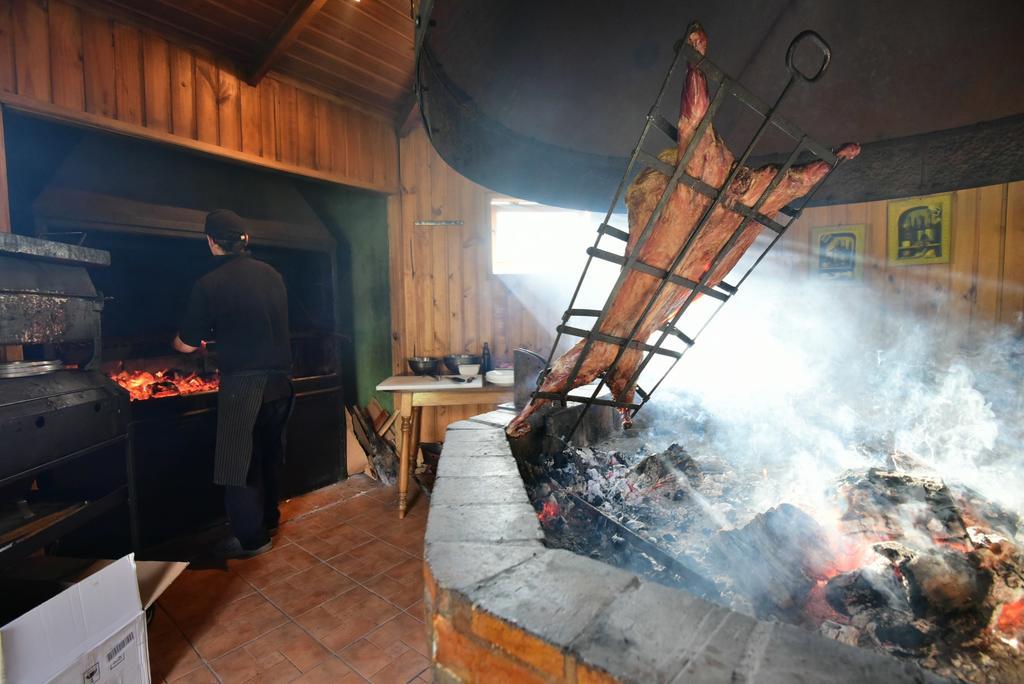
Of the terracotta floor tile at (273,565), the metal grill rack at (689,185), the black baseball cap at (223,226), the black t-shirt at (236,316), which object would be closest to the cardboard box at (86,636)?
the terracotta floor tile at (273,565)

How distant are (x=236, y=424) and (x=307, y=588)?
1.15 meters

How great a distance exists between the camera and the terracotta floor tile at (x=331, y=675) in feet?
6.71

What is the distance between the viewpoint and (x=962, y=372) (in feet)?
12.1

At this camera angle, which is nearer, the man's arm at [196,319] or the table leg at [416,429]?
the man's arm at [196,319]

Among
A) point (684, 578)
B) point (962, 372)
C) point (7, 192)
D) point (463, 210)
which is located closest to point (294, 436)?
point (7, 192)

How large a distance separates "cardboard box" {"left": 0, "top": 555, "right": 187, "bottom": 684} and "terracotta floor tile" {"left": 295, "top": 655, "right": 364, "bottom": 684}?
25.7 inches

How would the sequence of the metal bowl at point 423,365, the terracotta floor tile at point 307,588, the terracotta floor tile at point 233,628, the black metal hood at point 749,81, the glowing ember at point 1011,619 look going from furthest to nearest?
the metal bowl at point 423,365 < the terracotta floor tile at point 307,588 < the terracotta floor tile at point 233,628 < the black metal hood at point 749,81 < the glowing ember at point 1011,619

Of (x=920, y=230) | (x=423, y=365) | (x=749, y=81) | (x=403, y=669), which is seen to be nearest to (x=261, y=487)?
(x=403, y=669)

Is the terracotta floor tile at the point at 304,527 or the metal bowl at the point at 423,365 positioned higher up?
the metal bowl at the point at 423,365

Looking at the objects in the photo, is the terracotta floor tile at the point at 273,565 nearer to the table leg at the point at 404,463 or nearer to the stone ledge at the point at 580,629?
the table leg at the point at 404,463

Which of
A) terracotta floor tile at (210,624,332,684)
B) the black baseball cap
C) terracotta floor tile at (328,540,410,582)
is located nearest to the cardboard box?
terracotta floor tile at (210,624,332,684)

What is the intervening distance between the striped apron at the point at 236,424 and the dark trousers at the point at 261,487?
8cm

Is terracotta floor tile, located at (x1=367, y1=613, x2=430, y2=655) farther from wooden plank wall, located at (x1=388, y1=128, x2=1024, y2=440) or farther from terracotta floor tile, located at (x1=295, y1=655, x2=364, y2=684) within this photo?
wooden plank wall, located at (x1=388, y1=128, x2=1024, y2=440)

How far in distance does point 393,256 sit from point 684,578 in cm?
414
